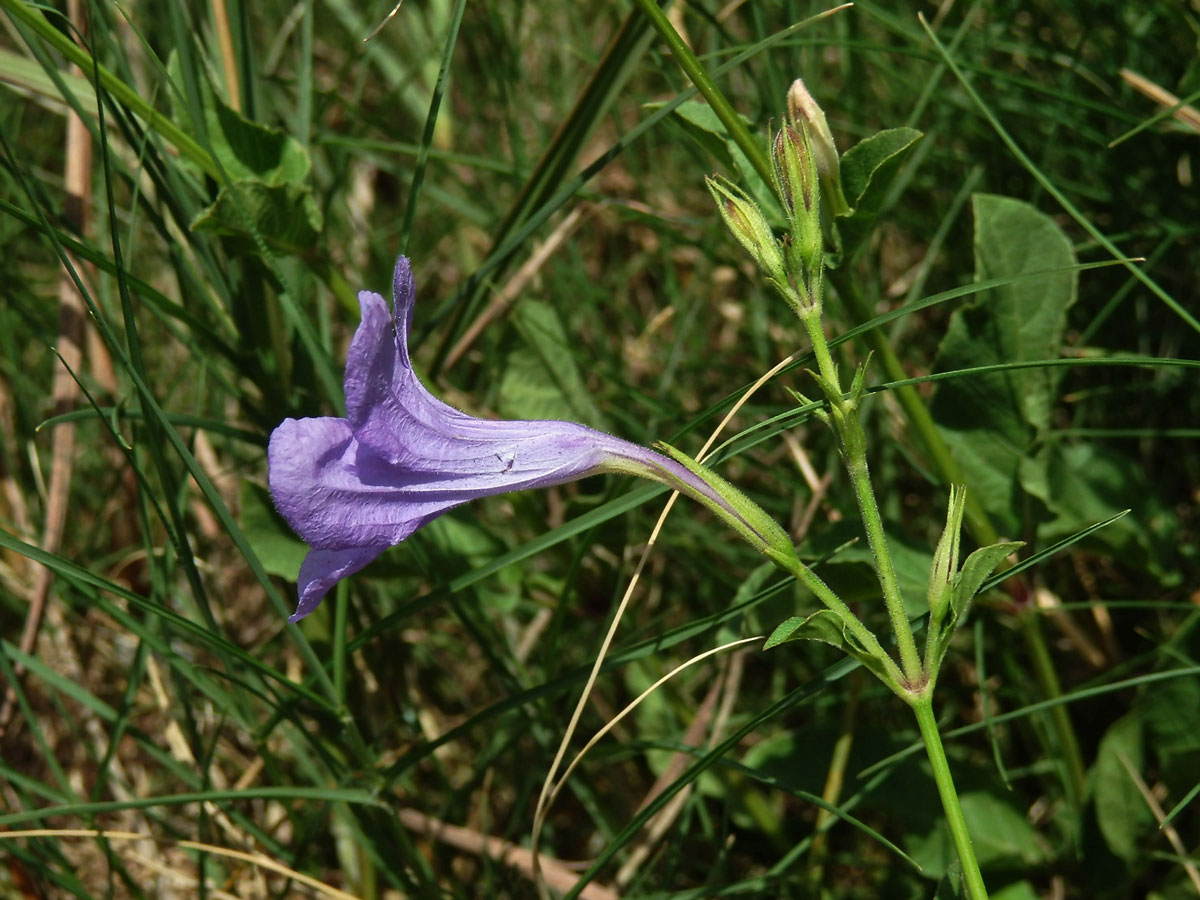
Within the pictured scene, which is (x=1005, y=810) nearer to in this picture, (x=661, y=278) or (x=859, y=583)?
(x=859, y=583)

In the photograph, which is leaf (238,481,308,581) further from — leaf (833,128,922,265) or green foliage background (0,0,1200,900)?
leaf (833,128,922,265)

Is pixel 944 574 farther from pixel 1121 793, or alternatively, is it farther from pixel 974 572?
pixel 1121 793

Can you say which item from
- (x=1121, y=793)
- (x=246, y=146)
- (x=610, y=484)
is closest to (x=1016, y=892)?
(x=1121, y=793)

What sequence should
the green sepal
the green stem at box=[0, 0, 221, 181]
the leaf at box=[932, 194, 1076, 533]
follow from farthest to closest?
the leaf at box=[932, 194, 1076, 533] < the green stem at box=[0, 0, 221, 181] < the green sepal

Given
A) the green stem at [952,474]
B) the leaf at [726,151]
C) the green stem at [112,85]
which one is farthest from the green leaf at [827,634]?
the green stem at [112,85]

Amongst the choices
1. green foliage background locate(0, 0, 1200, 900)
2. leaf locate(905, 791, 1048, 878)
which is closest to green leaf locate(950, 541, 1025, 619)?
green foliage background locate(0, 0, 1200, 900)

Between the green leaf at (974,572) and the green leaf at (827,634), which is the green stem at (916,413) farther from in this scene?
the green leaf at (827,634)

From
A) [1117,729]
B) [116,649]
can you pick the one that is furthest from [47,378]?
[1117,729]
